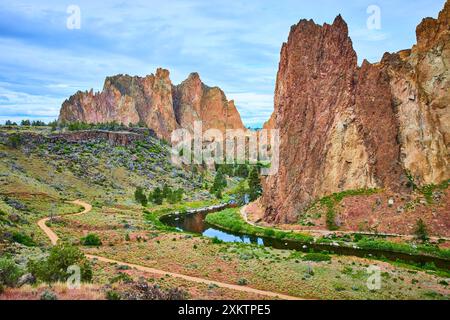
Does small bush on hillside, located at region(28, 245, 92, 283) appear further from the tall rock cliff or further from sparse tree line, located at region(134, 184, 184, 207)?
sparse tree line, located at region(134, 184, 184, 207)

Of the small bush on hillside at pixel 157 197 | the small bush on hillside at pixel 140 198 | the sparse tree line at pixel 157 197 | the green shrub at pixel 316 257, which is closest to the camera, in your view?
the green shrub at pixel 316 257

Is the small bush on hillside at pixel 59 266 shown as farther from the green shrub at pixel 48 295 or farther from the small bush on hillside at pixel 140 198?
the small bush on hillside at pixel 140 198

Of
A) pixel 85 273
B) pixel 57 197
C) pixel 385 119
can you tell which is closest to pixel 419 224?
pixel 385 119

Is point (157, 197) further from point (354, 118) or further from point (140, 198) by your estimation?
point (354, 118)

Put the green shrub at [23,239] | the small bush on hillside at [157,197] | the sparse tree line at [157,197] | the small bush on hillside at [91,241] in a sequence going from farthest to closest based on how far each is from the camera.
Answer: the small bush on hillside at [157,197] < the sparse tree line at [157,197] < the small bush on hillside at [91,241] < the green shrub at [23,239]

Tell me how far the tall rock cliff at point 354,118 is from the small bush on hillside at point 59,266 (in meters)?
44.9

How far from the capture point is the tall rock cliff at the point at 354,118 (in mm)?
69500

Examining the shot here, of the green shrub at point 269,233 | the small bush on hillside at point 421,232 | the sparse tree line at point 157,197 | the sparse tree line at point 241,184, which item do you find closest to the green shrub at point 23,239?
the green shrub at point 269,233

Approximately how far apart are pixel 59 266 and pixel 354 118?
55.7 metres

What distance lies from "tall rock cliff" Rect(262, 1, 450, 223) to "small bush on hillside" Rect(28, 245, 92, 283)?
44.9m

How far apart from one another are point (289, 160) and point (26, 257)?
46.6 metres

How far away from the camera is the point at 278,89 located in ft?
276

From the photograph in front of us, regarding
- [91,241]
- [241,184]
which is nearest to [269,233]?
[91,241]

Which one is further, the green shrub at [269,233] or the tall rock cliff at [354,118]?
the tall rock cliff at [354,118]
